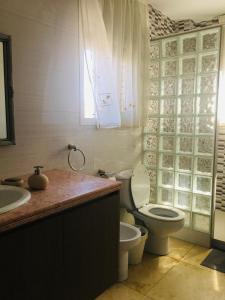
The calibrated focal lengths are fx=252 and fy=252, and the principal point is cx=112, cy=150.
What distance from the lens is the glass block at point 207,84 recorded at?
2.33 metres

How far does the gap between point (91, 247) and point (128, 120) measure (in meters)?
1.31

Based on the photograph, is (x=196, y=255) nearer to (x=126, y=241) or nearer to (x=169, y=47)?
(x=126, y=241)

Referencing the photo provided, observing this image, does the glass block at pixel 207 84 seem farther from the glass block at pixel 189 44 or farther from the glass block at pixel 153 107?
the glass block at pixel 153 107

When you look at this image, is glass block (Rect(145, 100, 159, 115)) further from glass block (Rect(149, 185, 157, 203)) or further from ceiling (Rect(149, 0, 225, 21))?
ceiling (Rect(149, 0, 225, 21))

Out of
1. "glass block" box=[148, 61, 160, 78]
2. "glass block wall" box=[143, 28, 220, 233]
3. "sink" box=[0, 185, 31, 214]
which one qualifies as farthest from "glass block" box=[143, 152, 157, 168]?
"sink" box=[0, 185, 31, 214]

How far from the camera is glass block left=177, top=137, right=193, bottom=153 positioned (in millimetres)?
2524

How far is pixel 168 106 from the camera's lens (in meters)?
2.64

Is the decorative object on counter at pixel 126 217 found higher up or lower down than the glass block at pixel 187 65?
lower down

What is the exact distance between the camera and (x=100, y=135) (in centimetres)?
226

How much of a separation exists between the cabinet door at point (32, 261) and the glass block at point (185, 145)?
170 cm

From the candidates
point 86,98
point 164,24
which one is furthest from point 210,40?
point 86,98

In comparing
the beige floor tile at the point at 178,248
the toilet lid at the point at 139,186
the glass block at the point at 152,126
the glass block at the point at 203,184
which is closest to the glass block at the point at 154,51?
the glass block at the point at 152,126

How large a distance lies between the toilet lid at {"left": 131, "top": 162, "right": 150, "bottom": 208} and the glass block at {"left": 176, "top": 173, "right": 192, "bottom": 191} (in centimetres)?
38

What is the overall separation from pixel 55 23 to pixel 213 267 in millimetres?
2309
